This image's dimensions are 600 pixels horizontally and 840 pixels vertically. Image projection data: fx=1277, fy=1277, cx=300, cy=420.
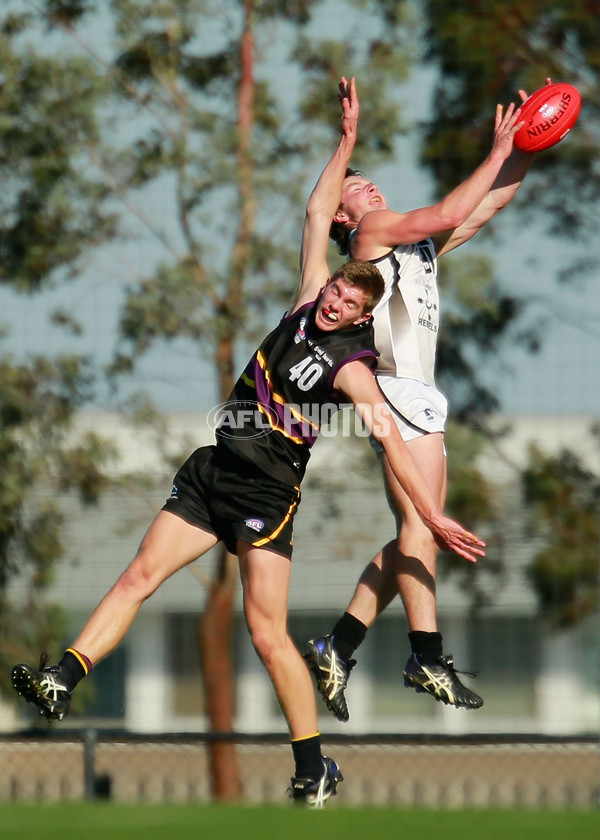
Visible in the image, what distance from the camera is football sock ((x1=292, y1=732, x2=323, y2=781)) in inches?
171

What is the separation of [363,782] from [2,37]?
687 cm

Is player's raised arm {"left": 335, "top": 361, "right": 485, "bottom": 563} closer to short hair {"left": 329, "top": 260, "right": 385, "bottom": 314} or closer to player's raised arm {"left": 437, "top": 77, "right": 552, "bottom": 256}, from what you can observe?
short hair {"left": 329, "top": 260, "right": 385, "bottom": 314}

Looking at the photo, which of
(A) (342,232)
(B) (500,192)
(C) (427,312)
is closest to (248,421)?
(C) (427,312)

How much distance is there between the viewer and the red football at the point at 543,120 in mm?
4605

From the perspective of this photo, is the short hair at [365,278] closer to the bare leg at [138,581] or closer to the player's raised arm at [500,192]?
the player's raised arm at [500,192]

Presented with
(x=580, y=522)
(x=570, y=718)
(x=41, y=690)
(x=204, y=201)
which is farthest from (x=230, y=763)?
(x=41, y=690)

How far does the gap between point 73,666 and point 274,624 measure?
2.21 ft

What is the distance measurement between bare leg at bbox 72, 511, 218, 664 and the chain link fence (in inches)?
139

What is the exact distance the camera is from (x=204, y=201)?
34.8 ft

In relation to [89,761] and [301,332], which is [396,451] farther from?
[89,761]

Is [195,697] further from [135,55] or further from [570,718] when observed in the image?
[135,55]

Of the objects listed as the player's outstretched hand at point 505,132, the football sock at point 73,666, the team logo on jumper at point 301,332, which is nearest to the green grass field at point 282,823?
the football sock at point 73,666

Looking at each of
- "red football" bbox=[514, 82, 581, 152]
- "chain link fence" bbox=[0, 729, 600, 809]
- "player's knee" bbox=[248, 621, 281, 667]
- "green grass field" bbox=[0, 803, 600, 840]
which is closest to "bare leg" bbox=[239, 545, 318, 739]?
"player's knee" bbox=[248, 621, 281, 667]

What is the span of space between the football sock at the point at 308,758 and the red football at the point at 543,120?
7.33 ft
